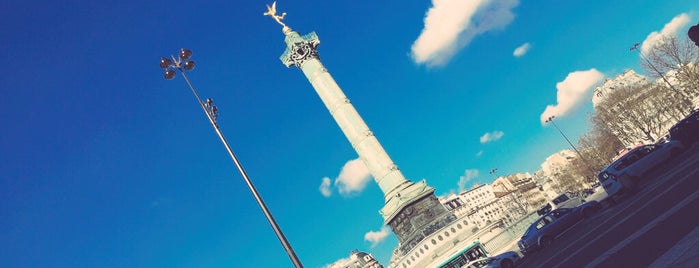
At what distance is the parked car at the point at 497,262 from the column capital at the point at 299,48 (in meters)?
28.8

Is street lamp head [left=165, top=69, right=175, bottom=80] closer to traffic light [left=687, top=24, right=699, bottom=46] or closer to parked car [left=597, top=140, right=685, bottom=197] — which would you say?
traffic light [left=687, top=24, right=699, bottom=46]

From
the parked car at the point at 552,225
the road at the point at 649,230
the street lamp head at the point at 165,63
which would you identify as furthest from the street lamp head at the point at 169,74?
the parked car at the point at 552,225

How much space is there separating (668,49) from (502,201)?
4123 inches

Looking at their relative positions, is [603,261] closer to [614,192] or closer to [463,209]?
[614,192]

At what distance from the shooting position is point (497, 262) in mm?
16734

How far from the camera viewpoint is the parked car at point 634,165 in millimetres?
16656

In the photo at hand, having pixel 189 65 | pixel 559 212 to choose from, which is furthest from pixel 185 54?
pixel 559 212

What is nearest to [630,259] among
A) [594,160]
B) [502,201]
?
[594,160]

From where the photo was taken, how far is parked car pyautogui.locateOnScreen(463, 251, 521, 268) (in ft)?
55.0

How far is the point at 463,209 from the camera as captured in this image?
146 metres

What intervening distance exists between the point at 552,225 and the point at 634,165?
14.4ft

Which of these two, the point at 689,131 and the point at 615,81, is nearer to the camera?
the point at 689,131

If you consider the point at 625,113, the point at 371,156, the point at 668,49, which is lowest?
the point at 625,113

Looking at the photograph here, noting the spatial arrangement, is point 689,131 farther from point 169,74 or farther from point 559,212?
point 169,74
